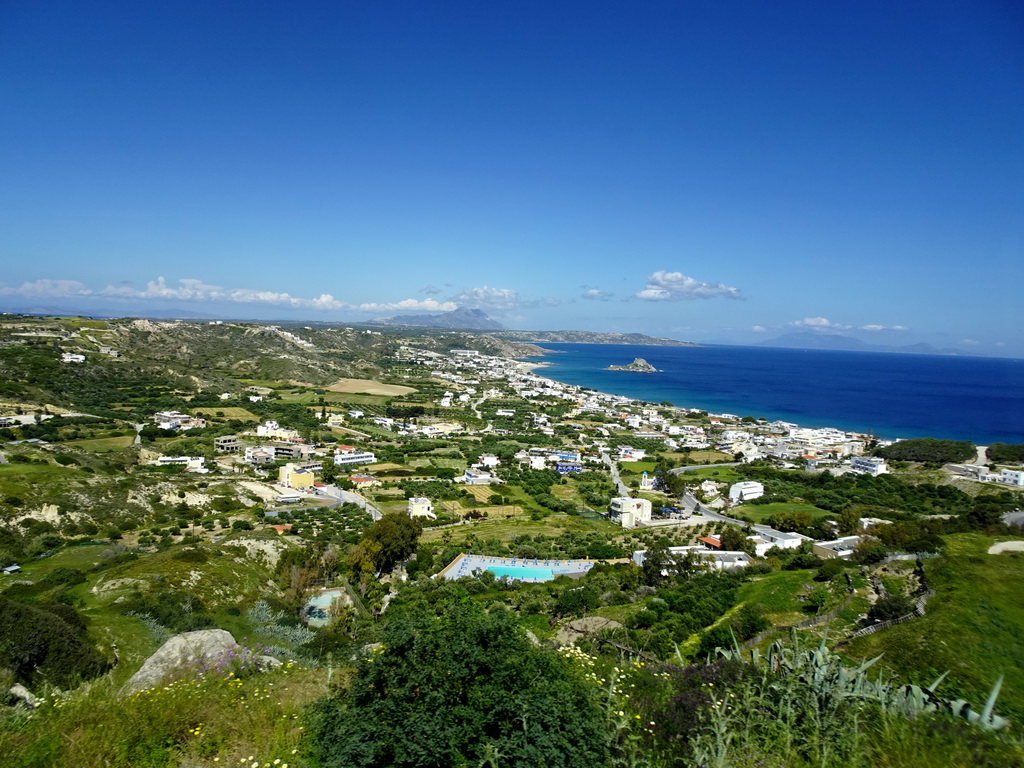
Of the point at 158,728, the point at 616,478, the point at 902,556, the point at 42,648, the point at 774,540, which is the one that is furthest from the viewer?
the point at 616,478

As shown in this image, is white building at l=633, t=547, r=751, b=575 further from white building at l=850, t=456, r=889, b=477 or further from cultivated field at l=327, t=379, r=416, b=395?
cultivated field at l=327, t=379, r=416, b=395

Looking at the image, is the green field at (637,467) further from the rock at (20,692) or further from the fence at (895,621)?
the rock at (20,692)

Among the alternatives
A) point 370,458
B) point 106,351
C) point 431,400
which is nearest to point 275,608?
point 370,458

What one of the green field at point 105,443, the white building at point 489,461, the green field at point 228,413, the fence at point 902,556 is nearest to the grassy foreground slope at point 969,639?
the fence at point 902,556

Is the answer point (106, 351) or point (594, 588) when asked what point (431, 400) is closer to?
point (106, 351)

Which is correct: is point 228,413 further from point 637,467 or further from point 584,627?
point 584,627

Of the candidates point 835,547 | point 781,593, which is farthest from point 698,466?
point 781,593
